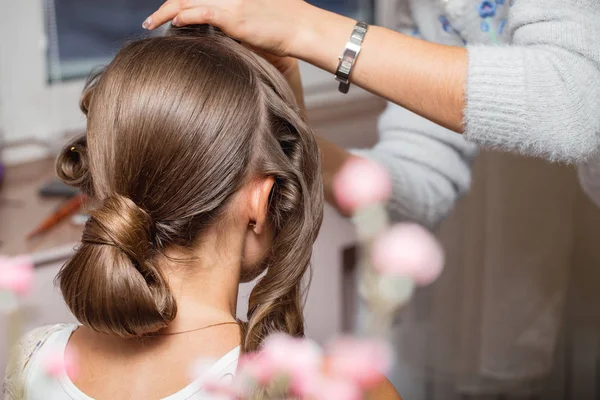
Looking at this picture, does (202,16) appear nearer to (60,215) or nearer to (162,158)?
(162,158)

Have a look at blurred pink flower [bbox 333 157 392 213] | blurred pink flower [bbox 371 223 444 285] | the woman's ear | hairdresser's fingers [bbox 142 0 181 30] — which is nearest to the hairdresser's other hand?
hairdresser's fingers [bbox 142 0 181 30]

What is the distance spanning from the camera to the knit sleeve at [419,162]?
3.16ft

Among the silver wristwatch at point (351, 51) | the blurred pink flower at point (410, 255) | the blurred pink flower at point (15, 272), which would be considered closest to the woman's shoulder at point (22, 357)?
the blurred pink flower at point (15, 272)

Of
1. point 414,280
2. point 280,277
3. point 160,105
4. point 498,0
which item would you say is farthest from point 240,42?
point 414,280

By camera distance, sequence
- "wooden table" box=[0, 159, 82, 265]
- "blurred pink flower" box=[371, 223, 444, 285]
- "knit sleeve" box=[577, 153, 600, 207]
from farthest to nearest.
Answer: "blurred pink flower" box=[371, 223, 444, 285], "wooden table" box=[0, 159, 82, 265], "knit sleeve" box=[577, 153, 600, 207]

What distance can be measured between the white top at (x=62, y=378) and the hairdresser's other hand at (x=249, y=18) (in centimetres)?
27

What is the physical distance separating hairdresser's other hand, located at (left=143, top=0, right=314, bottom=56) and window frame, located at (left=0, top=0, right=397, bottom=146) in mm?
592

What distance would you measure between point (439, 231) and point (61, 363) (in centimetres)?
86

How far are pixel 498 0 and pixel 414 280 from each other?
67 cm

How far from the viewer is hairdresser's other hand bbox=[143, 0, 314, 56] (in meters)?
0.67

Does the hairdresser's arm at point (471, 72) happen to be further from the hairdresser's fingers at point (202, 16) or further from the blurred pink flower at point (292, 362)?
the blurred pink flower at point (292, 362)

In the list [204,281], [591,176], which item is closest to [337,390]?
[204,281]

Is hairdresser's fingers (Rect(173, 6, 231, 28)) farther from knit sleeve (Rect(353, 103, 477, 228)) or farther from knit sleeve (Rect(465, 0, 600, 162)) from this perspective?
knit sleeve (Rect(353, 103, 477, 228))

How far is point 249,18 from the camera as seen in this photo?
0.68 meters
